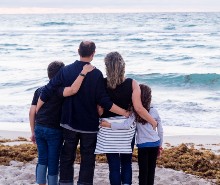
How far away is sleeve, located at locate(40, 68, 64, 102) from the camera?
461 centimetres

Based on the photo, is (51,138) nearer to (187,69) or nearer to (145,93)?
(145,93)

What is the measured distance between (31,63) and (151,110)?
23.2 metres

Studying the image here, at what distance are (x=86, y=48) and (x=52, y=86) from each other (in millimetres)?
538

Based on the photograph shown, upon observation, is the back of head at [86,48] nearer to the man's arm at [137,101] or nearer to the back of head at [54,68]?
the back of head at [54,68]

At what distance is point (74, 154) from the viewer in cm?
478

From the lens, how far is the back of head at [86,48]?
4441 mm

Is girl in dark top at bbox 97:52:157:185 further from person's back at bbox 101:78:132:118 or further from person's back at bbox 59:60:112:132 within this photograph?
person's back at bbox 59:60:112:132

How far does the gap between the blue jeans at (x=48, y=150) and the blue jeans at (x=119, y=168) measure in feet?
1.81

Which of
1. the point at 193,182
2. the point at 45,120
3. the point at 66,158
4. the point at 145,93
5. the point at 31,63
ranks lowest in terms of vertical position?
the point at 31,63

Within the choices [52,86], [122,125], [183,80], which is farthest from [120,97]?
[183,80]

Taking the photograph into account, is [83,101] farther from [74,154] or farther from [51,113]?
[74,154]

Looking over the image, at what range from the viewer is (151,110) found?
484 cm

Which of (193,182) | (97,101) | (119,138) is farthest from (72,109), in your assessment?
(193,182)

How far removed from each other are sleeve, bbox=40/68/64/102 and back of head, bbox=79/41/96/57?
31 cm
